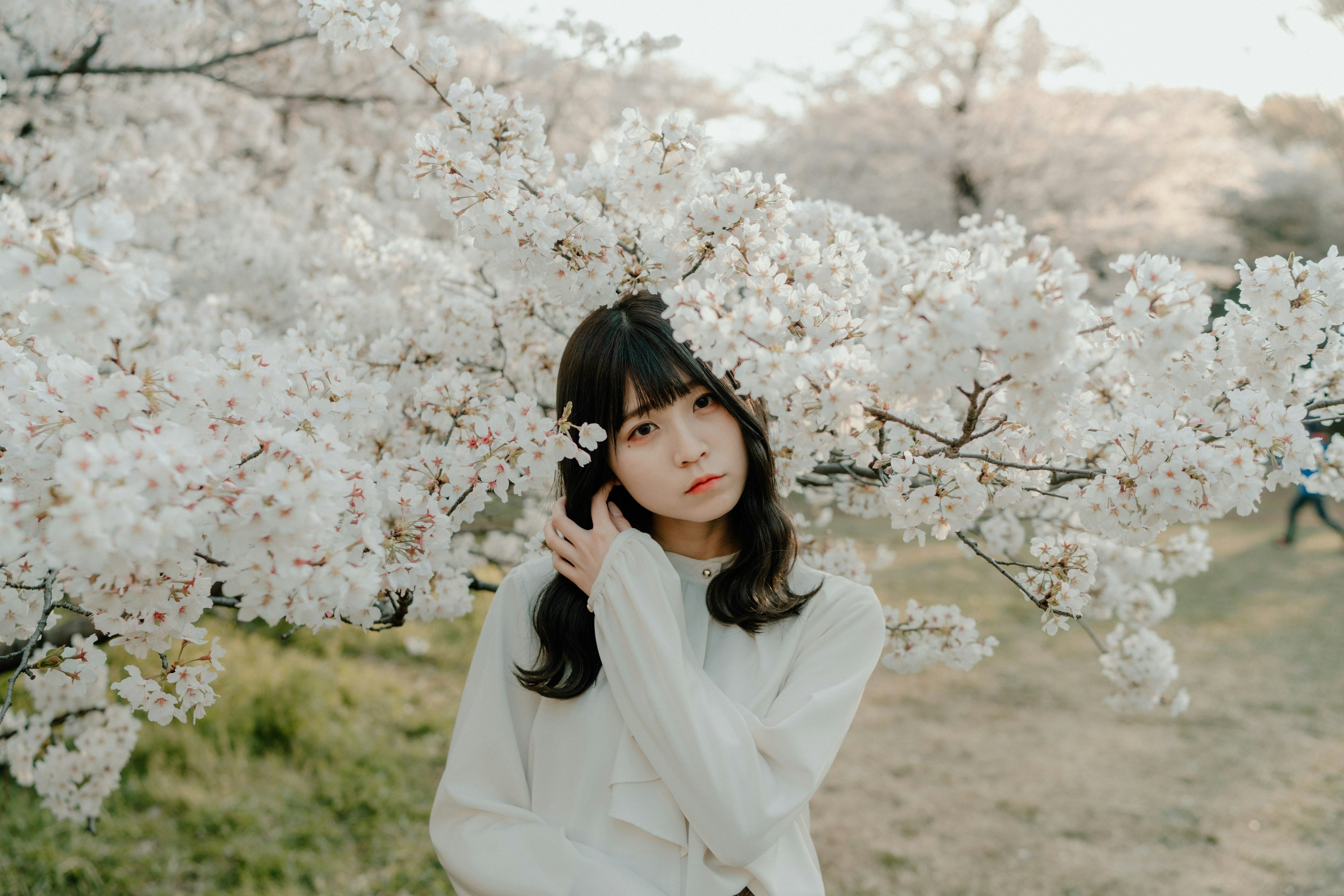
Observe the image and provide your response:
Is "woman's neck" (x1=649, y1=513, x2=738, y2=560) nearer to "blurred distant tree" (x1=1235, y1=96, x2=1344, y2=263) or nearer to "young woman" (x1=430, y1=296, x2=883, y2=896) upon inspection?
"young woman" (x1=430, y1=296, x2=883, y2=896)

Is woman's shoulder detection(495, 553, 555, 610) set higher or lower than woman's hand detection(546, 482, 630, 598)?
lower

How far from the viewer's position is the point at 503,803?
152cm

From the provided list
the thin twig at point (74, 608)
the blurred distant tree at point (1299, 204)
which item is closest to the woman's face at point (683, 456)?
the thin twig at point (74, 608)

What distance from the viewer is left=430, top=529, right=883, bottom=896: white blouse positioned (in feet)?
4.58

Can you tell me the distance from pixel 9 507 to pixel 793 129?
43.3 feet

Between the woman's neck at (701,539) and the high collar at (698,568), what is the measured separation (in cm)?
2

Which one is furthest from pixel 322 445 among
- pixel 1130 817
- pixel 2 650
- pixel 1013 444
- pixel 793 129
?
pixel 793 129

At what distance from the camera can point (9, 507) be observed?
1072mm

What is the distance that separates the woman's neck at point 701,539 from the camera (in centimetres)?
179

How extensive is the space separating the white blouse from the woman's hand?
0.05m

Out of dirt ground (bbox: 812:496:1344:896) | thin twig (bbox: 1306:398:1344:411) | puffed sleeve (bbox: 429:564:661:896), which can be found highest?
thin twig (bbox: 1306:398:1344:411)

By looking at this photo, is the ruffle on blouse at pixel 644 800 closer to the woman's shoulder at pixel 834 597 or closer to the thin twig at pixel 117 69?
the woman's shoulder at pixel 834 597

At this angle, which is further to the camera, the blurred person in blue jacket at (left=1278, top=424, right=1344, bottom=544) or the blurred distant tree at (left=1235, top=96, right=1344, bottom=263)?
the blurred distant tree at (left=1235, top=96, right=1344, bottom=263)

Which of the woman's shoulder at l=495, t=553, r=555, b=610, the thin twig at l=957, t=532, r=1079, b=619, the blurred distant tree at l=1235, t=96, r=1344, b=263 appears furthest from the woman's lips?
the blurred distant tree at l=1235, t=96, r=1344, b=263
